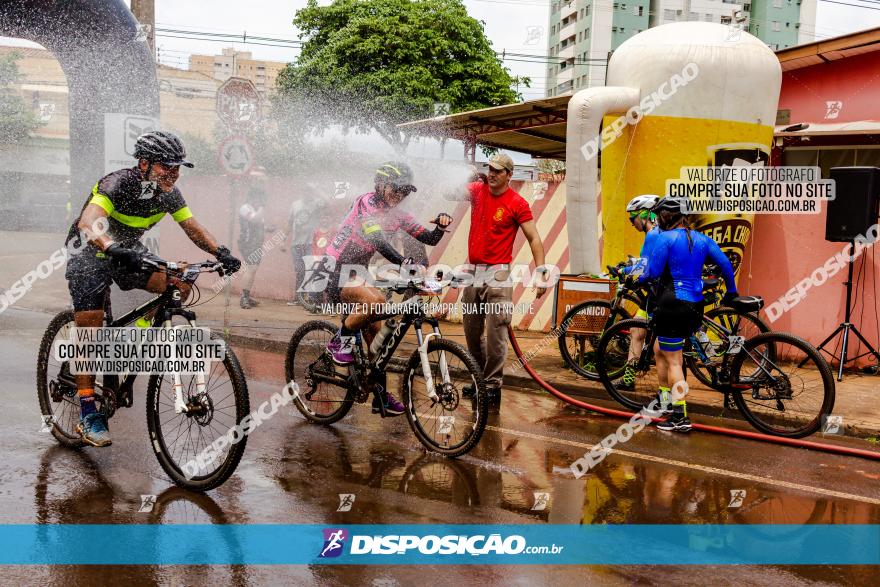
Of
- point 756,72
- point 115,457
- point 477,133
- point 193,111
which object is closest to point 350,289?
point 115,457

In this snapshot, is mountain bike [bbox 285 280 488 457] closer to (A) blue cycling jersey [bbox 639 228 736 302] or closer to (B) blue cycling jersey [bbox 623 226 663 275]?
(A) blue cycling jersey [bbox 639 228 736 302]

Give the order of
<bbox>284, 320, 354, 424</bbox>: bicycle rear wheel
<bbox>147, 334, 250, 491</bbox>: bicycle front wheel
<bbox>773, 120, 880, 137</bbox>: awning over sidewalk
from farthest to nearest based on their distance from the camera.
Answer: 1. <bbox>773, 120, 880, 137</bbox>: awning over sidewalk
2. <bbox>284, 320, 354, 424</bbox>: bicycle rear wheel
3. <bbox>147, 334, 250, 491</bbox>: bicycle front wheel

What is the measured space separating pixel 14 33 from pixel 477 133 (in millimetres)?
7976

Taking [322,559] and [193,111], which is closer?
[322,559]

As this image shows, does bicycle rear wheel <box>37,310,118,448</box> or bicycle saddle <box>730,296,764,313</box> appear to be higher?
bicycle saddle <box>730,296,764,313</box>

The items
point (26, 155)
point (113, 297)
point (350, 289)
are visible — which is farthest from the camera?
point (26, 155)

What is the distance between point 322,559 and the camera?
4.32 metres

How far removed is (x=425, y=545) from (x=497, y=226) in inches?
161

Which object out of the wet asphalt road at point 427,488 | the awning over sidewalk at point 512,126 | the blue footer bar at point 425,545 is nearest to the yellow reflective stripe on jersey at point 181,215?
the wet asphalt road at point 427,488

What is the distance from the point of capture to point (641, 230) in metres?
8.60

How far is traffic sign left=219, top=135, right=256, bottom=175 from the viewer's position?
38.8 feet

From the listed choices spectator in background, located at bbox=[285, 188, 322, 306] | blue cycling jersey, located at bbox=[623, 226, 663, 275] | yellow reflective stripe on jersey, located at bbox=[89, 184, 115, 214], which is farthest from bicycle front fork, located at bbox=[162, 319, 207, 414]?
spectator in background, located at bbox=[285, 188, 322, 306]

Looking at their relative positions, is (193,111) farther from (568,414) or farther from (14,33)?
(568,414)

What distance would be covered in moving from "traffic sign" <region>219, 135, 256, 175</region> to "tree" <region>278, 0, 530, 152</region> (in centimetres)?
2381
